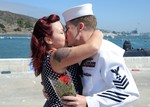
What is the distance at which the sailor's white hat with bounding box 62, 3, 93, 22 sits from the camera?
211 cm

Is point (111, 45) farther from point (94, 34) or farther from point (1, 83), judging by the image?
point (1, 83)

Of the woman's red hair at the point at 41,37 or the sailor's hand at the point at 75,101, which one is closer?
the sailor's hand at the point at 75,101

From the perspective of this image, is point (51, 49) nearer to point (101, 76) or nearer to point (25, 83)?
point (101, 76)

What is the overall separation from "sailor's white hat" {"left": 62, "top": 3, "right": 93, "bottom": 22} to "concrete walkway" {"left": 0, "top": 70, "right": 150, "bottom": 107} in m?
4.97

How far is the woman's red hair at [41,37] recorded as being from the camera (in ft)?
7.38

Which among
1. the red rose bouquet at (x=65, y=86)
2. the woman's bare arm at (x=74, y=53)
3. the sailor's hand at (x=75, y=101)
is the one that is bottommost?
the sailor's hand at (x=75, y=101)

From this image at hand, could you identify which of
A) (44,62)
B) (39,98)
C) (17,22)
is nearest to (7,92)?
(39,98)

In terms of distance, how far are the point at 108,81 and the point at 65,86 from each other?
243 mm

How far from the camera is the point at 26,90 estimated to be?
8664 millimetres

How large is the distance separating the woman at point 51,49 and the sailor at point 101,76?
0.22ft

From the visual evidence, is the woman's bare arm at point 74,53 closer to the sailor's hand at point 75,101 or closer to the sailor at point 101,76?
the sailor at point 101,76

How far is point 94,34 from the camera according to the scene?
7.09 ft

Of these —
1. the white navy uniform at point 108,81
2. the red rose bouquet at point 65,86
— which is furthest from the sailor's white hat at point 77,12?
the red rose bouquet at point 65,86

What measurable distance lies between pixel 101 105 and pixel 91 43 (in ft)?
1.16
